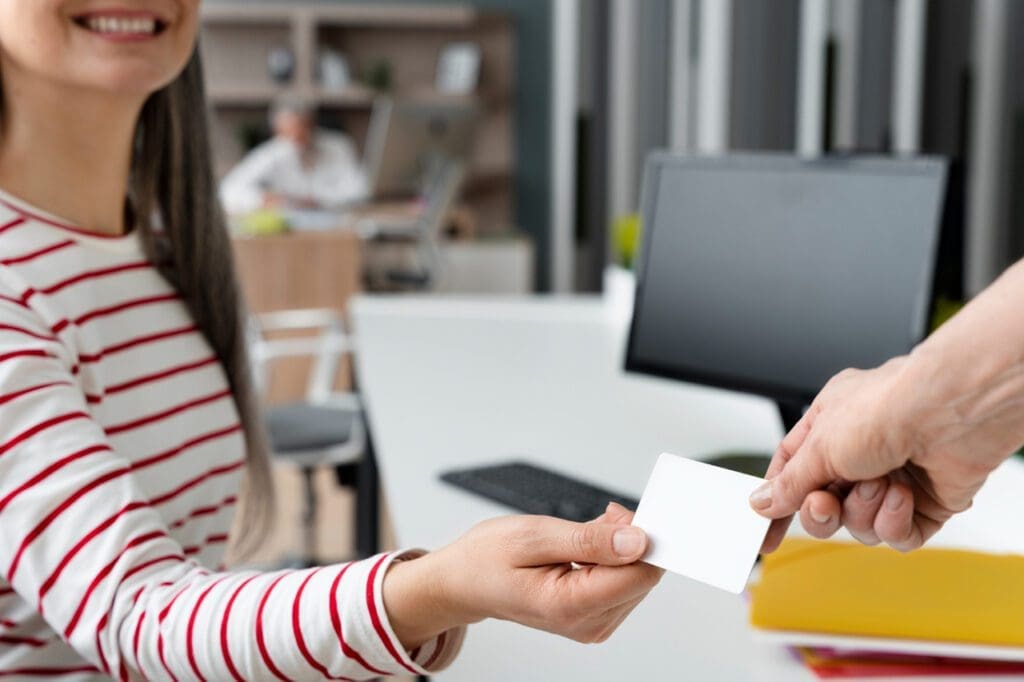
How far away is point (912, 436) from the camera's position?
74cm

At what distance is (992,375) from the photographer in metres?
0.70

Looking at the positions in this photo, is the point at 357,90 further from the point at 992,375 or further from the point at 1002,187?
the point at 992,375

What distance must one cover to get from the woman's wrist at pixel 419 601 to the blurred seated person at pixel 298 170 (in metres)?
5.45

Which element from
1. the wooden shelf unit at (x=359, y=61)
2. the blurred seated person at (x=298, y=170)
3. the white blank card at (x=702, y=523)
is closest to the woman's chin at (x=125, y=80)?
the white blank card at (x=702, y=523)

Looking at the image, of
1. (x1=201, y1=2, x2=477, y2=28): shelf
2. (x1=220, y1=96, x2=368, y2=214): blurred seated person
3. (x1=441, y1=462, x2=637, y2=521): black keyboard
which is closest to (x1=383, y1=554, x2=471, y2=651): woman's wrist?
(x1=441, y1=462, x2=637, y2=521): black keyboard

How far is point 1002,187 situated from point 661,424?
1037 mm

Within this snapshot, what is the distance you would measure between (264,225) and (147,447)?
13.3 ft

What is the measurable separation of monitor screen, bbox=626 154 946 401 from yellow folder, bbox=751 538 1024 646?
41cm

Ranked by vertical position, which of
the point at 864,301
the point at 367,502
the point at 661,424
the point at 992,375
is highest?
the point at 992,375

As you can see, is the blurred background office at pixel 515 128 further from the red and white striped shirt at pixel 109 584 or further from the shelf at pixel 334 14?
the red and white striped shirt at pixel 109 584

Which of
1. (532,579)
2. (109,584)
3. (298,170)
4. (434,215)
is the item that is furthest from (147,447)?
(298,170)

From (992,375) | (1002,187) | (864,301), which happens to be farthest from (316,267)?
(992,375)

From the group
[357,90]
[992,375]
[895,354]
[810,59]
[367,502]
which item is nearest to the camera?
[992,375]

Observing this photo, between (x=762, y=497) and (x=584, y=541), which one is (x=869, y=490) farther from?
(x=584, y=541)
